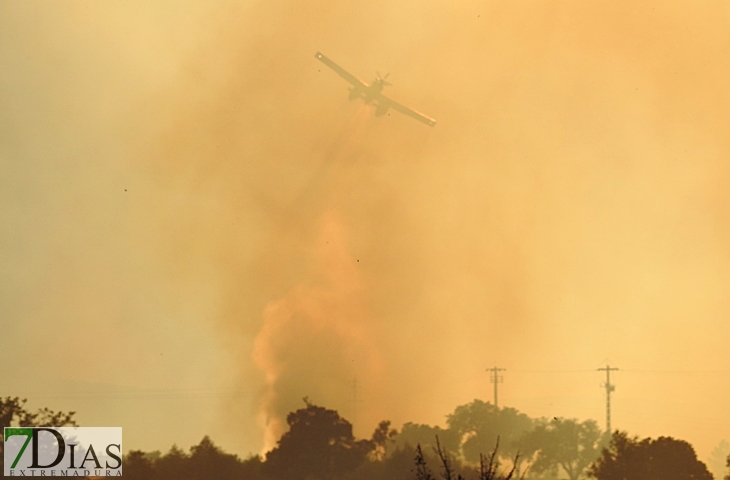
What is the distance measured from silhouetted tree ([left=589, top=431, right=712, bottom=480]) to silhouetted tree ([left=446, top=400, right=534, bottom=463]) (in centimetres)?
1850

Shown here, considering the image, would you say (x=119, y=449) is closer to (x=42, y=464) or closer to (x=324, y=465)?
(x=42, y=464)

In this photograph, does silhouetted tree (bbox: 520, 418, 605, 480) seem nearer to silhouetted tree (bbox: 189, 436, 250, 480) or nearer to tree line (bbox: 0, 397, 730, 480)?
tree line (bbox: 0, 397, 730, 480)

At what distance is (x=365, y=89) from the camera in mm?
97875

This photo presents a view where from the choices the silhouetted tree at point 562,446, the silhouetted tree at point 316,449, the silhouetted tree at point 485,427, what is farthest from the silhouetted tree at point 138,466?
the silhouetted tree at point 562,446

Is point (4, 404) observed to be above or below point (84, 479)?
above

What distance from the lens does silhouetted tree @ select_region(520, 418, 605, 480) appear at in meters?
105

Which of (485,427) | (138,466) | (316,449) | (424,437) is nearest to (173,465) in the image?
(138,466)

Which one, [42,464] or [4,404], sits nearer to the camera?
[42,464]

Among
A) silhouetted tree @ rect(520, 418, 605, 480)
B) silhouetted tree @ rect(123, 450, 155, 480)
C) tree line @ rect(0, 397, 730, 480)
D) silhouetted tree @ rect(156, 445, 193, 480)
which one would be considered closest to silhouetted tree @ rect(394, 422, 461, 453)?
tree line @ rect(0, 397, 730, 480)

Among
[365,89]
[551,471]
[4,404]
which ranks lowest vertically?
[551,471]

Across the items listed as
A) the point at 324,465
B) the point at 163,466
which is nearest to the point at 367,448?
the point at 324,465

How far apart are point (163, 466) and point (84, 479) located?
10.2 metres

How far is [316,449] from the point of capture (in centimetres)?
8894

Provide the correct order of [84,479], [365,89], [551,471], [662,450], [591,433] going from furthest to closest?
[591,433] < [551,471] < [365,89] < [662,450] < [84,479]
